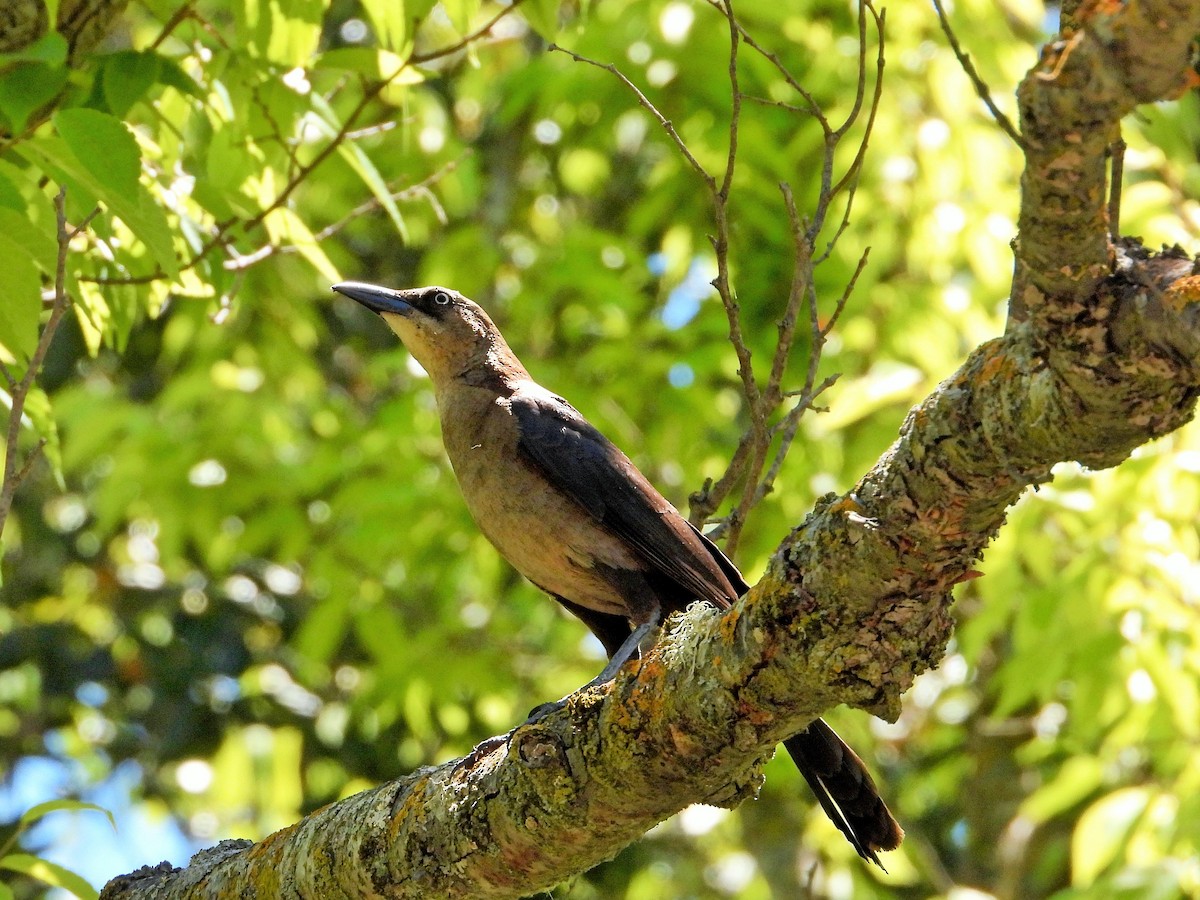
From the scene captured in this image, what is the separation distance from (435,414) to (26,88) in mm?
Result: 3914

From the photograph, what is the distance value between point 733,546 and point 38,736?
661 centimetres

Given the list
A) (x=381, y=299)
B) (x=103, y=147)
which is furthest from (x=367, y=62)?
(x=381, y=299)

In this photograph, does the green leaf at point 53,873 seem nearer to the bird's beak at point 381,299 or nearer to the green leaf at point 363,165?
the green leaf at point 363,165

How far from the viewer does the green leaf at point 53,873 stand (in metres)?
3.01

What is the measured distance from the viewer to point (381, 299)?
16.5ft

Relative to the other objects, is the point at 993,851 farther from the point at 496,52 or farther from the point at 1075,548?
the point at 496,52

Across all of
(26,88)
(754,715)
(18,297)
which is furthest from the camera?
(26,88)

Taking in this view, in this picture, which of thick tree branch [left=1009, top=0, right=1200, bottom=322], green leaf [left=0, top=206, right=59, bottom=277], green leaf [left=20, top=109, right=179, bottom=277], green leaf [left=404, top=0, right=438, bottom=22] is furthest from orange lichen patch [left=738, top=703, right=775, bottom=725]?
green leaf [left=404, top=0, right=438, bottom=22]

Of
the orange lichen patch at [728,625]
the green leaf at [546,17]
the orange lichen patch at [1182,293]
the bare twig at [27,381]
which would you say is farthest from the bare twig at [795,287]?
the bare twig at [27,381]

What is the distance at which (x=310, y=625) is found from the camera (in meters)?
7.04

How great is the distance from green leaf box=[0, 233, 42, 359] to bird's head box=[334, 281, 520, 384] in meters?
2.07

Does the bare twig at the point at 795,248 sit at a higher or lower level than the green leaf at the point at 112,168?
lower

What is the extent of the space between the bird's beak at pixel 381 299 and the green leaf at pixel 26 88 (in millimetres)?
1889

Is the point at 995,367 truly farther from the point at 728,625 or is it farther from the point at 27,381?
the point at 27,381
